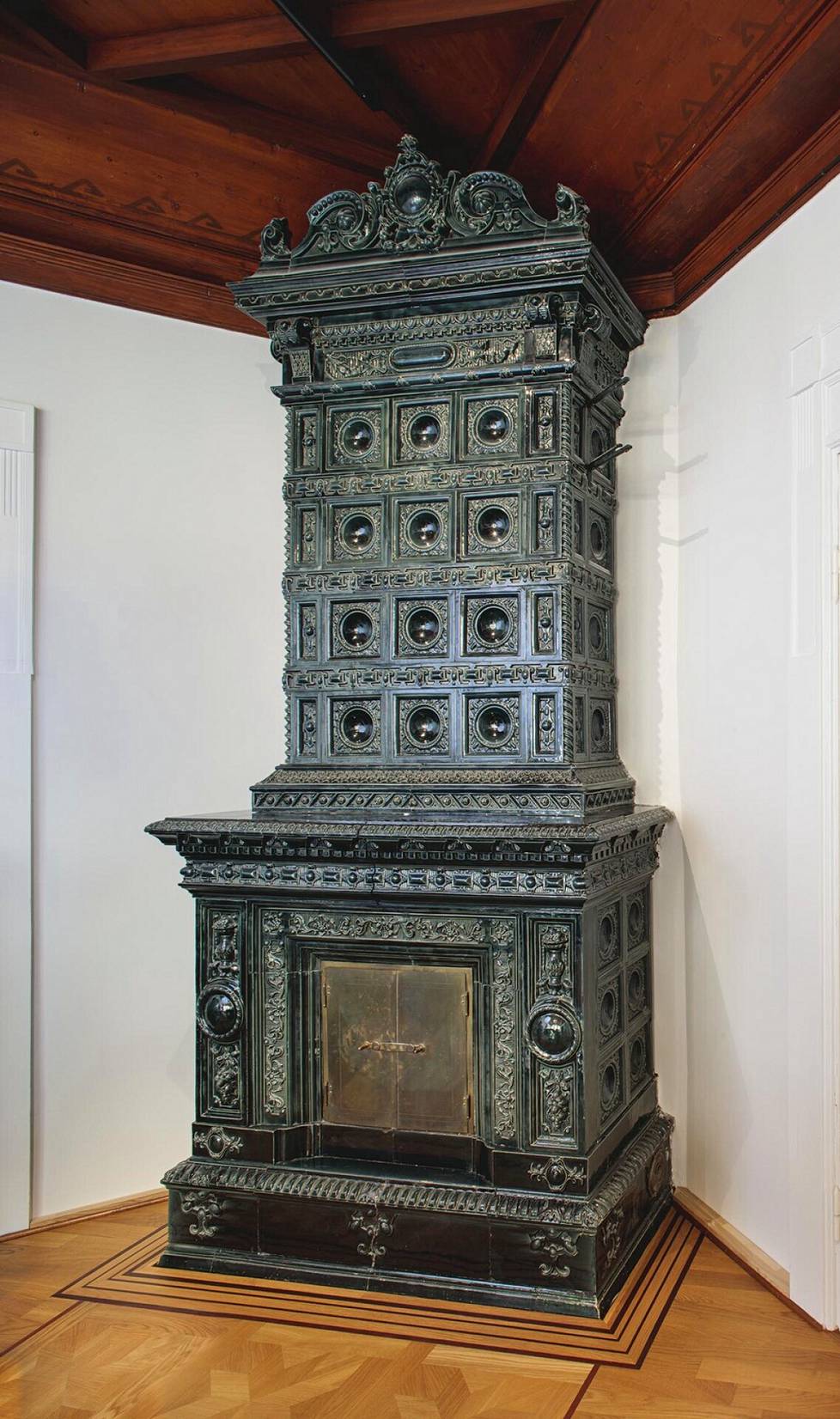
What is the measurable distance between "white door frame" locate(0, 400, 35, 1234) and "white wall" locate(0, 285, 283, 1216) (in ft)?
0.19

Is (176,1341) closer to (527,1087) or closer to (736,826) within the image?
(527,1087)

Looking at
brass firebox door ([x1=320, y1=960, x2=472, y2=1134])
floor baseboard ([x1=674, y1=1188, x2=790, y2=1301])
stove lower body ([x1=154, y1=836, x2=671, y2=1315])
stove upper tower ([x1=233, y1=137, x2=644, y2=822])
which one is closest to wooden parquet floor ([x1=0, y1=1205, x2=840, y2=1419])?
floor baseboard ([x1=674, y1=1188, x2=790, y2=1301])

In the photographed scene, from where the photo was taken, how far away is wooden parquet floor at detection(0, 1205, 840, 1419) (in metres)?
2.34

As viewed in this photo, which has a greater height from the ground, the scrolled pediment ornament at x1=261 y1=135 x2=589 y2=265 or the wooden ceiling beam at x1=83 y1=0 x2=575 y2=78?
the wooden ceiling beam at x1=83 y1=0 x2=575 y2=78

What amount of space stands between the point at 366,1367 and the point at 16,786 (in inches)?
72.9

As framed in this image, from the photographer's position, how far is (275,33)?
2850 mm

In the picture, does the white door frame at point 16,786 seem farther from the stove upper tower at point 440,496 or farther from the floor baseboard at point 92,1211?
the stove upper tower at point 440,496

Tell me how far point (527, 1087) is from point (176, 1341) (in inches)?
40.7

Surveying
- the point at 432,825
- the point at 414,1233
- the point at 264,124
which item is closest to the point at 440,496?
the point at 432,825

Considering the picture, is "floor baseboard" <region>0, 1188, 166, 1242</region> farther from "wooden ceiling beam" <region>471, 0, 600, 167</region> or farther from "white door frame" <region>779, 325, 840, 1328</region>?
"wooden ceiling beam" <region>471, 0, 600, 167</region>

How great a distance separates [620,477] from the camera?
3.54m

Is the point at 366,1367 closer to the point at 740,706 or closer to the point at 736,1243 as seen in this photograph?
the point at 736,1243

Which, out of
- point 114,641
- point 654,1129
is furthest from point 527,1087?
point 114,641

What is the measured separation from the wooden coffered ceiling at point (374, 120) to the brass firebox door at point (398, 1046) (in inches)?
86.7
